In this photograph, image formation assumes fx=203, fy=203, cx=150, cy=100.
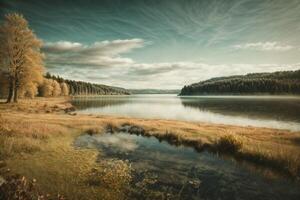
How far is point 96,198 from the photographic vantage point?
8992 millimetres

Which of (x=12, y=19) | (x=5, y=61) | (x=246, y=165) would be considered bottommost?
(x=246, y=165)

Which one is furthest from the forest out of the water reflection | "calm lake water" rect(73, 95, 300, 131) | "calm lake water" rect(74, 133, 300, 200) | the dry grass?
the water reflection

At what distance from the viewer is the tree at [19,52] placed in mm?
37812

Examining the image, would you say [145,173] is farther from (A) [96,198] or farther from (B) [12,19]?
(B) [12,19]

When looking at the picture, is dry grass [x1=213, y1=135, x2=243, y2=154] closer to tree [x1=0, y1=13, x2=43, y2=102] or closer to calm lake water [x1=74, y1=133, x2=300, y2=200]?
calm lake water [x1=74, y1=133, x2=300, y2=200]

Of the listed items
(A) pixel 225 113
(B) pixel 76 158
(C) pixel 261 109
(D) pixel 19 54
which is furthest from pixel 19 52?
(C) pixel 261 109

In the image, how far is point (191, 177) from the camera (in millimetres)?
11812

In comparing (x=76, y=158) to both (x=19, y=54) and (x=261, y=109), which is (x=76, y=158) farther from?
(x=261, y=109)

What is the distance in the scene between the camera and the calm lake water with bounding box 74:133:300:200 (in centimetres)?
995

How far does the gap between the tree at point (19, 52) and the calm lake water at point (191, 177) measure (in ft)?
100

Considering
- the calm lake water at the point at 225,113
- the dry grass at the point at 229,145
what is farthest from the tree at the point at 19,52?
the dry grass at the point at 229,145

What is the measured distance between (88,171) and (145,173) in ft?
10.9

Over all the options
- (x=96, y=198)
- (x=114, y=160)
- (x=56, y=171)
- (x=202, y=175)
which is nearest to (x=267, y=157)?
(x=202, y=175)

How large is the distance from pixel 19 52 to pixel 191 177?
1630 inches
